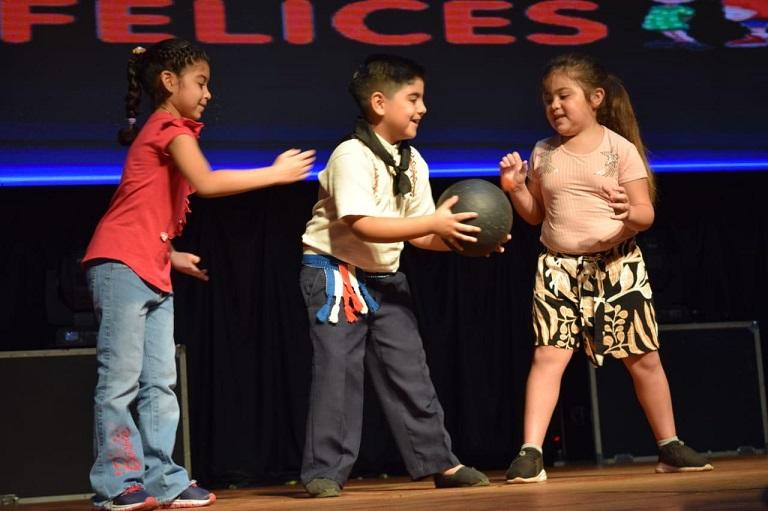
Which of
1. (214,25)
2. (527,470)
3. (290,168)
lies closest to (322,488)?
(527,470)

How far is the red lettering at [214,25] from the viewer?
4.83 meters

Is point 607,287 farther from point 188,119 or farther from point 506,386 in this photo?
point 506,386

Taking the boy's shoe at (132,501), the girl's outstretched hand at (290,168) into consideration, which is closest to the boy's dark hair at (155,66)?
the girl's outstretched hand at (290,168)

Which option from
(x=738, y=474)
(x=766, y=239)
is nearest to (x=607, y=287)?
(x=738, y=474)

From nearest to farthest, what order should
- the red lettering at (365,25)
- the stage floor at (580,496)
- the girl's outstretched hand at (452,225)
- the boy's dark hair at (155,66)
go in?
the stage floor at (580,496) → the girl's outstretched hand at (452,225) → the boy's dark hair at (155,66) → the red lettering at (365,25)

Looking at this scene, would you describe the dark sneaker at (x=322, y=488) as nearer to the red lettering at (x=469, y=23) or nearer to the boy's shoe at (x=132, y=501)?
the boy's shoe at (x=132, y=501)

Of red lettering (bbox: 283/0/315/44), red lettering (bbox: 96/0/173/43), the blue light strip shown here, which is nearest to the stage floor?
the blue light strip

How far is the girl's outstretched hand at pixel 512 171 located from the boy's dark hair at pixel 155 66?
39.4 inches

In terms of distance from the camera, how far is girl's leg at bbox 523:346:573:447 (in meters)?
3.63

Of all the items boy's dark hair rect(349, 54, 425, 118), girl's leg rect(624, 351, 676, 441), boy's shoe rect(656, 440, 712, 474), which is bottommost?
boy's shoe rect(656, 440, 712, 474)

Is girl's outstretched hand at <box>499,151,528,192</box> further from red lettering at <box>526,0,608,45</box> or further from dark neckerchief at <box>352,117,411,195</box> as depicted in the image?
red lettering at <box>526,0,608,45</box>

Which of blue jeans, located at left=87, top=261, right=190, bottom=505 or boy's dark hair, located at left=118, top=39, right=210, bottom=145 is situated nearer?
blue jeans, located at left=87, top=261, right=190, bottom=505

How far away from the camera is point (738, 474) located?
3289 mm

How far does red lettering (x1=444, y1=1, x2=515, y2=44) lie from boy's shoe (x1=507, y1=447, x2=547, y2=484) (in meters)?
2.17
